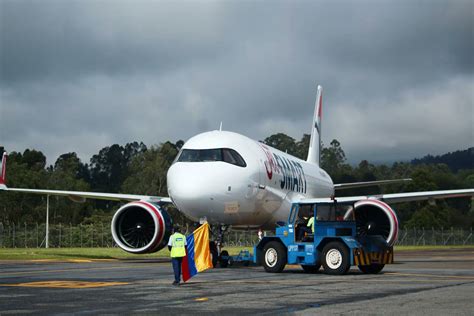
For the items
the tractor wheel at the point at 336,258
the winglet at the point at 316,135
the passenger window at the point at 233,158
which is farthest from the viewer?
the winglet at the point at 316,135

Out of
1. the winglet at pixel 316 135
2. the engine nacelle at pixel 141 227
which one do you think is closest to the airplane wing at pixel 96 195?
the engine nacelle at pixel 141 227

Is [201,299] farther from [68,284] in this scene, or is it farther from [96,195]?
[96,195]

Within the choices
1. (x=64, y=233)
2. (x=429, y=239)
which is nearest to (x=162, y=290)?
(x=64, y=233)

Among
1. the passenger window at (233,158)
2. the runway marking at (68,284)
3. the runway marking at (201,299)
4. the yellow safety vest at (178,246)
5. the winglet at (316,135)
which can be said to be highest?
the winglet at (316,135)

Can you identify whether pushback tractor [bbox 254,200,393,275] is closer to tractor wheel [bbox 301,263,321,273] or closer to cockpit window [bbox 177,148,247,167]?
tractor wheel [bbox 301,263,321,273]

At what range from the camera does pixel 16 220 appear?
7888 centimetres

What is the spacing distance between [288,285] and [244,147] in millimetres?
8939

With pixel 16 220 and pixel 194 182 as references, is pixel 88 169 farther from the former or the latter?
pixel 194 182

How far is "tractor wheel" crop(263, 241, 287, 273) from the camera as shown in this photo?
19.8 metres

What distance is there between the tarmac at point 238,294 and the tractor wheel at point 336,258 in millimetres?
375

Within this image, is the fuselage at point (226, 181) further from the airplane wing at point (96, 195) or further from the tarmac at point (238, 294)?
the airplane wing at point (96, 195)

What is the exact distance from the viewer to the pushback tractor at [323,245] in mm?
18844

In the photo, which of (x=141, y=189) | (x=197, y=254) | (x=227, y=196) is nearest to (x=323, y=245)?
(x=197, y=254)

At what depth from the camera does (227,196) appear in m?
22.1
